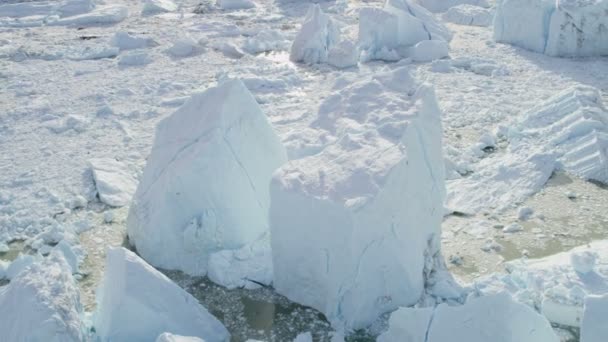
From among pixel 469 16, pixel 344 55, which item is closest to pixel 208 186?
pixel 344 55

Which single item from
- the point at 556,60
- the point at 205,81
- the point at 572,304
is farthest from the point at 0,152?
the point at 556,60

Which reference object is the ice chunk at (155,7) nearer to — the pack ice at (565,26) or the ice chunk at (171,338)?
the pack ice at (565,26)

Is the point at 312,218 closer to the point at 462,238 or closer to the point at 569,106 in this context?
the point at 462,238

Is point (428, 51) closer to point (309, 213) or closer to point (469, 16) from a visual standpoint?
point (469, 16)

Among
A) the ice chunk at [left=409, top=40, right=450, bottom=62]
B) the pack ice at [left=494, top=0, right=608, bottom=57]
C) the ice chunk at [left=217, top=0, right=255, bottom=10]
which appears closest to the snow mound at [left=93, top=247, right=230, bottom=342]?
the ice chunk at [left=409, top=40, right=450, bottom=62]

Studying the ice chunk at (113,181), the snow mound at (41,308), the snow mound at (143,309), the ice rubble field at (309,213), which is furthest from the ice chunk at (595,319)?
the ice chunk at (113,181)

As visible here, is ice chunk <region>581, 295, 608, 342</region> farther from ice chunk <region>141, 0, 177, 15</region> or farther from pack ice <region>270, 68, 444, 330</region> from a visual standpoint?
ice chunk <region>141, 0, 177, 15</region>

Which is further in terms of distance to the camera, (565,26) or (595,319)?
(565,26)
